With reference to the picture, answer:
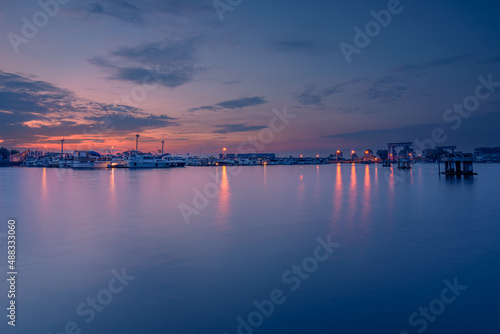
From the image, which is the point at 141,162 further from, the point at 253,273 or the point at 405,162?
the point at 253,273

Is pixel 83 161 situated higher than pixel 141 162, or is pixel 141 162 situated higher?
pixel 83 161

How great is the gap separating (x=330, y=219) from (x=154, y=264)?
1088cm

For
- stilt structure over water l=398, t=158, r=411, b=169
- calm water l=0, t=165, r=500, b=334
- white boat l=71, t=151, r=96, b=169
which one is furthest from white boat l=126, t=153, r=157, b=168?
calm water l=0, t=165, r=500, b=334

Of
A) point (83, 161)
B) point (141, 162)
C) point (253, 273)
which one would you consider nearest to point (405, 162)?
point (141, 162)

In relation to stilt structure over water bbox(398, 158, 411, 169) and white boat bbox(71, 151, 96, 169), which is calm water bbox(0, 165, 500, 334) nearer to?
stilt structure over water bbox(398, 158, 411, 169)

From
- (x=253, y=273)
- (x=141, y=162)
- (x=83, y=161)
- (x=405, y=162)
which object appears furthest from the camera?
(x=83, y=161)

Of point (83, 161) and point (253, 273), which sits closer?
point (253, 273)

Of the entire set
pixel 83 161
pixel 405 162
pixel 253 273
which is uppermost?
pixel 83 161

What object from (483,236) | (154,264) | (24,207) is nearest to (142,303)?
(154,264)

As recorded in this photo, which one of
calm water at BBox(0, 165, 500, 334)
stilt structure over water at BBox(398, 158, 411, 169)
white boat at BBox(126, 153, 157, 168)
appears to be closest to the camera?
calm water at BBox(0, 165, 500, 334)

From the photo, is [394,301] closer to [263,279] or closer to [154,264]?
[263,279]

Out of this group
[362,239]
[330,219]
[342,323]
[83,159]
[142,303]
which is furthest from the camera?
[83,159]

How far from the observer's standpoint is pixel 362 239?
12.8 meters

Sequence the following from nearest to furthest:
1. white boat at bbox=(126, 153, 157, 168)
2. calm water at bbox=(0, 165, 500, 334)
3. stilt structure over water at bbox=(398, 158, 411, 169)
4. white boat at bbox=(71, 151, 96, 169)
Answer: calm water at bbox=(0, 165, 500, 334), stilt structure over water at bbox=(398, 158, 411, 169), white boat at bbox=(71, 151, 96, 169), white boat at bbox=(126, 153, 157, 168)
